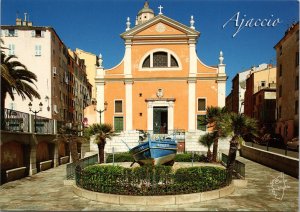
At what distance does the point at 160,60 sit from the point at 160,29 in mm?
3683

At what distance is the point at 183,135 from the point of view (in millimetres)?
34719

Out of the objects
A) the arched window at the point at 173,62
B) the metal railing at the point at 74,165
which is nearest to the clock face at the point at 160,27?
the arched window at the point at 173,62

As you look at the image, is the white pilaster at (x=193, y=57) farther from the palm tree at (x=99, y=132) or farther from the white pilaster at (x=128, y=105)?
the palm tree at (x=99, y=132)

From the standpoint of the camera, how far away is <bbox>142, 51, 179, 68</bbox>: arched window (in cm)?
3881

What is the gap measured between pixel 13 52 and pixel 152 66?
1771 cm

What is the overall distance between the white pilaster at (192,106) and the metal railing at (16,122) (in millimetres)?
20205

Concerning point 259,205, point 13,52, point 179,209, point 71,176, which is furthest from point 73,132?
point 13,52

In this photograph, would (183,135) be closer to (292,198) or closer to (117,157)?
(117,157)

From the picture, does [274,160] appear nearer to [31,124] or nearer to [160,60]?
[31,124]

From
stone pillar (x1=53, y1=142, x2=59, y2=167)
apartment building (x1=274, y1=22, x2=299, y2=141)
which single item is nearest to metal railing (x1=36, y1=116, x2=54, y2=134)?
stone pillar (x1=53, y1=142, x2=59, y2=167)

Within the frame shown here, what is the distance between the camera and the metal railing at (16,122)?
66.3 feet

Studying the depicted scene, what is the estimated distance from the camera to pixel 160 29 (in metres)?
38.9

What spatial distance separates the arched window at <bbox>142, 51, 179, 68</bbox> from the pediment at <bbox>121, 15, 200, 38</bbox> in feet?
7.98

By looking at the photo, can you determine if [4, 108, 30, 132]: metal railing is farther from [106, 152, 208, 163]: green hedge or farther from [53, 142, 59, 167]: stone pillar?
[106, 152, 208, 163]: green hedge
